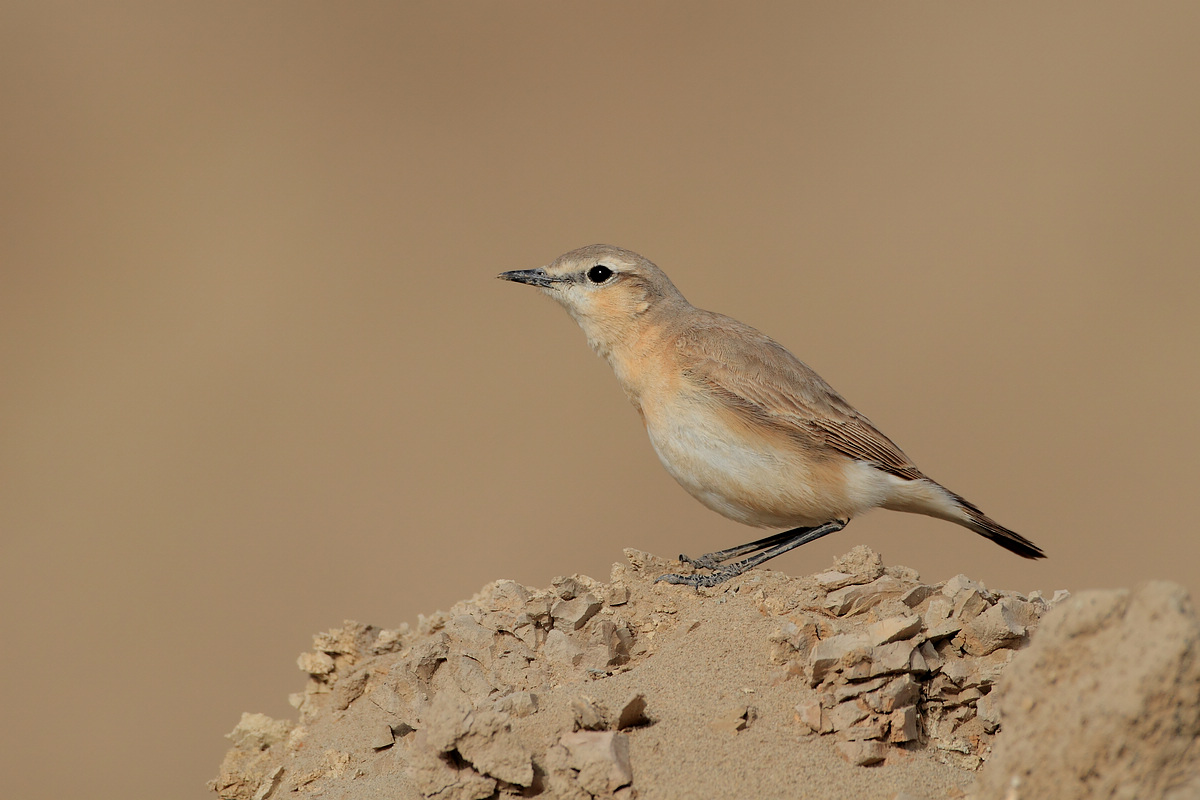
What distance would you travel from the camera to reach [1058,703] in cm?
346

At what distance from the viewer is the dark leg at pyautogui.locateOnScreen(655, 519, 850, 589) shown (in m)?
6.84

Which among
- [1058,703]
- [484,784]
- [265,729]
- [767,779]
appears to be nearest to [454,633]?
[265,729]

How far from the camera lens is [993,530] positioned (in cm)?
759

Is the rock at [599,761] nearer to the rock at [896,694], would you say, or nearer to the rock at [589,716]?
the rock at [589,716]

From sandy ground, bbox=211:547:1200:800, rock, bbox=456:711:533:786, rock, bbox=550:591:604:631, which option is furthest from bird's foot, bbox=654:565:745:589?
rock, bbox=456:711:533:786

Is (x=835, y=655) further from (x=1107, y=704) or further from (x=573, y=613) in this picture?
(x=1107, y=704)

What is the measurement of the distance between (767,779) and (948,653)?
137 cm

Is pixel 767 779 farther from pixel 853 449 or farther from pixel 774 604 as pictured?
pixel 853 449

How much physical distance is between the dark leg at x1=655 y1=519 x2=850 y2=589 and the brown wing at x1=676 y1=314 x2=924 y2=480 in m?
0.62

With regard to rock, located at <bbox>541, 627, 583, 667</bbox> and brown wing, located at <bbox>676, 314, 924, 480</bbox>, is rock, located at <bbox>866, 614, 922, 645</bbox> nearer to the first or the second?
rock, located at <bbox>541, 627, 583, 667</bbox>

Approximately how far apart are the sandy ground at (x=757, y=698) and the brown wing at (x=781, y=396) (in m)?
1.35

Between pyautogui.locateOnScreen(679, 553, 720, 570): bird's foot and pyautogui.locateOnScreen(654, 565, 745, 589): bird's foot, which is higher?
pyautogui.locateOnScreen(679, 553, 720, 570): bird's foot

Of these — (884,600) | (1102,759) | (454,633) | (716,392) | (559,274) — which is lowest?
(1102,759)

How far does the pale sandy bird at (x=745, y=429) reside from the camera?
7188mm
